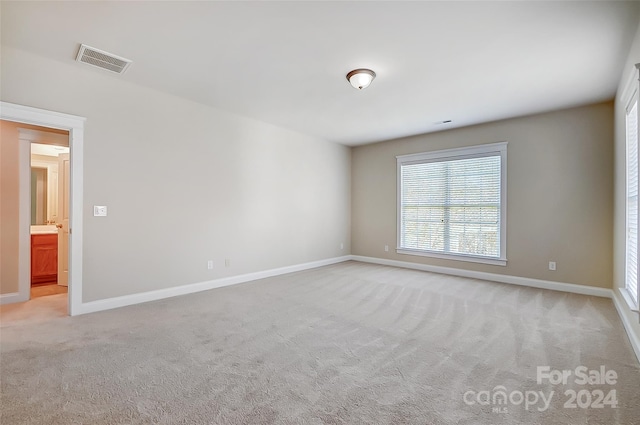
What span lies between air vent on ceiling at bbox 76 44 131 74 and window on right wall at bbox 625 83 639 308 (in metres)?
4.93

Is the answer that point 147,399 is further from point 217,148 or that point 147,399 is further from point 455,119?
point 455,119

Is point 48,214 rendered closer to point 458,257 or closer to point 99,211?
point 99,211

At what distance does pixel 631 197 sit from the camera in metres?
3.06

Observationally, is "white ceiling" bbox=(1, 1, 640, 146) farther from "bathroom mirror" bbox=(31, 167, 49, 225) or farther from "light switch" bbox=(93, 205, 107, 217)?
"bathroom mirror" bbox=(31, 167, 49, 225)

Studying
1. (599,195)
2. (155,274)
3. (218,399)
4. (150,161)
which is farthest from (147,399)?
(599,195)

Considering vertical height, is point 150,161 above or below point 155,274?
above

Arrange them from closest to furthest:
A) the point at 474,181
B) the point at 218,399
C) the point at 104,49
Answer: the point at 218,399 < the point at 104,49 < the point at 474,181

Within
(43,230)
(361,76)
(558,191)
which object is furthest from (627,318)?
(43,230)

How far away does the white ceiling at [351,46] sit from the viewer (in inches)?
92.6

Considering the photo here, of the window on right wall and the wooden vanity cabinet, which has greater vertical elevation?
the window on right wall

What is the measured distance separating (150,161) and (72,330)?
6.79 feet

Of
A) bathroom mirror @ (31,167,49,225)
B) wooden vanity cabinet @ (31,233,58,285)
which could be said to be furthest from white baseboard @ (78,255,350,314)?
bathroom mirror @ (31,167,49,225)

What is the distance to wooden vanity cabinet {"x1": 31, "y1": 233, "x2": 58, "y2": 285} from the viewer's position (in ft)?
16.0

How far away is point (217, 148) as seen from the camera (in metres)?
4.68
